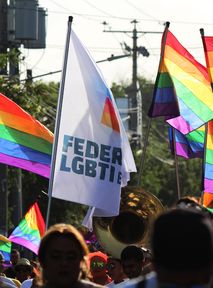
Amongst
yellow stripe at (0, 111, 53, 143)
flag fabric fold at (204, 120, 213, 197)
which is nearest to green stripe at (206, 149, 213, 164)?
flag fabric fold at (204, 120, 213, 197)

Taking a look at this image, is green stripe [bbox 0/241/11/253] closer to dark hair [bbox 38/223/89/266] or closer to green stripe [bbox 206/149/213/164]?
green stripe [bbox 206/149/213/164]

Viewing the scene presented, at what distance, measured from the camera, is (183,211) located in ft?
12.9

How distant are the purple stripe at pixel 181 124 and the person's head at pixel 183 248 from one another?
24.3 ft

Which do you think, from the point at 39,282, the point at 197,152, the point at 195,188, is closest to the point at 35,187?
the point at 197,152

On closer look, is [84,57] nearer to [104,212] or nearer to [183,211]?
[104,212]

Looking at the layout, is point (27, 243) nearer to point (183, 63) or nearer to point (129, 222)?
point (183, 63)

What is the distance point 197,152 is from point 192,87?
148 centimetres

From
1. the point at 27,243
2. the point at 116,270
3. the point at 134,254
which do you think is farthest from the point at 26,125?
the point at 27,243

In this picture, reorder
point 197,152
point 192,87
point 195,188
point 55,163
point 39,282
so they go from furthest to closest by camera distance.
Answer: point 195,188 < point 197,152 < point 192,87 < point 55,163 < point 39,282

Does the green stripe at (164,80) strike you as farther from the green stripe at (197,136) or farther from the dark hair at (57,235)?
the dark hair at (57,235)

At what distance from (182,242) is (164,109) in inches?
291

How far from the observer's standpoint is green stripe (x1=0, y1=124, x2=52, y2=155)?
1105 cm

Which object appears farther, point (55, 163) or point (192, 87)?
point (192, 87)

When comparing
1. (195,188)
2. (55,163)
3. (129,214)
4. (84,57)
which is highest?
(84,57)
